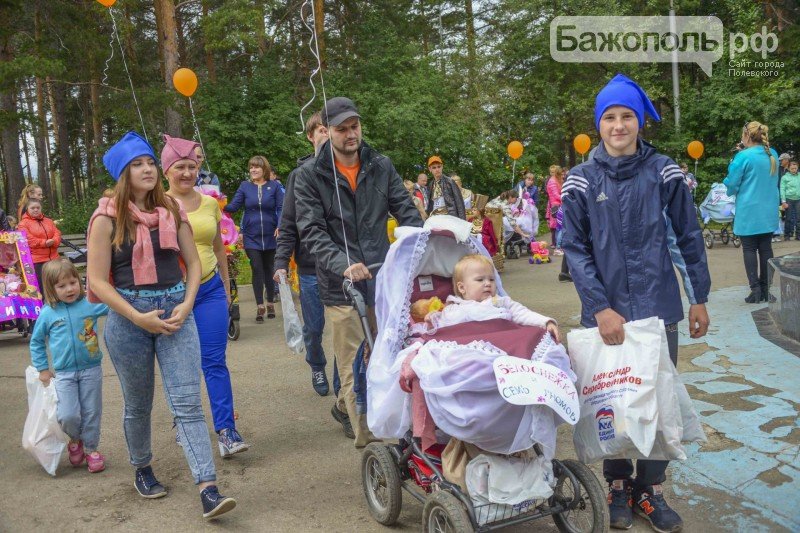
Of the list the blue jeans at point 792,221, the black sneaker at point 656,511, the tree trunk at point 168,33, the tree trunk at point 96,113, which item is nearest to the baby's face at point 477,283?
the black sneaker at point 656,511

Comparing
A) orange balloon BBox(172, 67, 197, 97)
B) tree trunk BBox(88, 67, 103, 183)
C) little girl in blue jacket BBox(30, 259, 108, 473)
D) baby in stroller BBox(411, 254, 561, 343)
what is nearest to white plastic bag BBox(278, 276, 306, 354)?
little girl in blue jacket BBox(30, 259, 108, 473)

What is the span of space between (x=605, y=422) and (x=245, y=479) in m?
2.35

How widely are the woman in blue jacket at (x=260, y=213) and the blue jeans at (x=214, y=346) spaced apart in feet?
14.1

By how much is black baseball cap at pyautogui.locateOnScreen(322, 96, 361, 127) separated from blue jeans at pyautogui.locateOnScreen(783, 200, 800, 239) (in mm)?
16258

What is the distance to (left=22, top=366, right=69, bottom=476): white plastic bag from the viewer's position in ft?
16.1

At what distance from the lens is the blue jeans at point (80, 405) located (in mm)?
4996

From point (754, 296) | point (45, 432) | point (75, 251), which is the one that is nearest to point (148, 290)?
point (45, 432)

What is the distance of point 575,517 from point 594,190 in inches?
62.2

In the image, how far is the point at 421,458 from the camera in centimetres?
367

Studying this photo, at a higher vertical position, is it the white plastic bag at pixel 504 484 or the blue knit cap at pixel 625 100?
the blue knit cap at pixel 625 100

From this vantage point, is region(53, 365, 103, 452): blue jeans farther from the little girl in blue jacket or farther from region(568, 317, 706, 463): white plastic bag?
region(568, 317, 706, 463): white plastic bag

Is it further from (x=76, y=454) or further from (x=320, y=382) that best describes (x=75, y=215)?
(x=76, y=454)

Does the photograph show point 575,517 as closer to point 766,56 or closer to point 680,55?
point 766,56

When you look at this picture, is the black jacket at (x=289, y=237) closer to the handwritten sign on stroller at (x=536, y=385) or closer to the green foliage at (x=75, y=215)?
the handwritten sign on stroller at (x=536, y=385)
